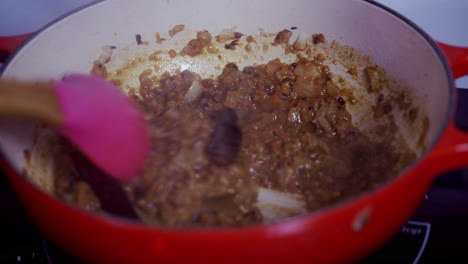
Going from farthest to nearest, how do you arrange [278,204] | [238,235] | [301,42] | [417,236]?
[301,42]
[278,204]
[417,236]
[238,235]

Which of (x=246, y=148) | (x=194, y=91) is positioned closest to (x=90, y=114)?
(x=246, y=148)

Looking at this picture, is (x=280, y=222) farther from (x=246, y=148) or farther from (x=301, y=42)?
(x=301, y=42)

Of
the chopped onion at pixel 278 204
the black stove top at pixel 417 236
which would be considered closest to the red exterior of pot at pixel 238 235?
the black stove top at pixel 417 236

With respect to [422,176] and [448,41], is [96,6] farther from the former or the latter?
[448,41]

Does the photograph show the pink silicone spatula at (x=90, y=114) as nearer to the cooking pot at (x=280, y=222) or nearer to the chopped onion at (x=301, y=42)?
the cooking pot at (x=280, y=222)

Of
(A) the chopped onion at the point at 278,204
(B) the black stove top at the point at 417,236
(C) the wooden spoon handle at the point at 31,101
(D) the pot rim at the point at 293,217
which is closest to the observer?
(D) the pot rim at the point at 293,217

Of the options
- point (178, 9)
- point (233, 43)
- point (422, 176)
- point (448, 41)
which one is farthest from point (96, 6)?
point (448, 41)

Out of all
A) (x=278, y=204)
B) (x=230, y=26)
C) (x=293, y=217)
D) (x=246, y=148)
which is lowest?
(x=278, y=204)
